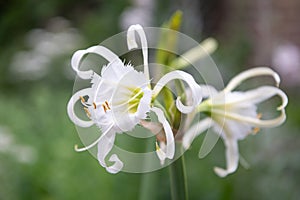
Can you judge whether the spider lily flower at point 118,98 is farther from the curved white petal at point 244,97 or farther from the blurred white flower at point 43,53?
the blurred white flower at point 43,53

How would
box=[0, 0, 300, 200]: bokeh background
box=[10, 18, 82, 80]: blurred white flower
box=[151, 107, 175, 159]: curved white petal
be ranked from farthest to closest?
box=[10, 18, 82, 80]: blurred white flower, box=[0, 0, 300, 200]: bokeh background, box=[151, 107, 175, 159]: curved white petal

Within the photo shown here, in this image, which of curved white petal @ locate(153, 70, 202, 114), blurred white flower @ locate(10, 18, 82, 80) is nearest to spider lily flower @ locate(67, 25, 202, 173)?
curved white petal @ locate(153, 70, 202, 114)

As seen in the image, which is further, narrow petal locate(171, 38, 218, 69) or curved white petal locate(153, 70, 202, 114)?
narrow petal locate(171, 38, 218, 69)

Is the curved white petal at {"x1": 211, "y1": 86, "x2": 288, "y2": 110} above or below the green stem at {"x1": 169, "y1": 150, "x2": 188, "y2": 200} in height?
above

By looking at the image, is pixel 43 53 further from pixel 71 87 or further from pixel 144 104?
pixel 144 104

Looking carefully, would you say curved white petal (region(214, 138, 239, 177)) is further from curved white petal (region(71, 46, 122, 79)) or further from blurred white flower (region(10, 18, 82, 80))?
blurred white flower (region(10, 18, 82, 80))

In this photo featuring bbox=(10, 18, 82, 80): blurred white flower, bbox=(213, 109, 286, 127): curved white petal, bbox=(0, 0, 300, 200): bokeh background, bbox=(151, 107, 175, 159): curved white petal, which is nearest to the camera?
bbox=(151, 107, 175, 159): curved white petal

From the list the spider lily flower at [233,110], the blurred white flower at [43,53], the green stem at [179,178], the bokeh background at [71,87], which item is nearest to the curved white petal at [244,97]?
the spider lily flower at [233,110]
